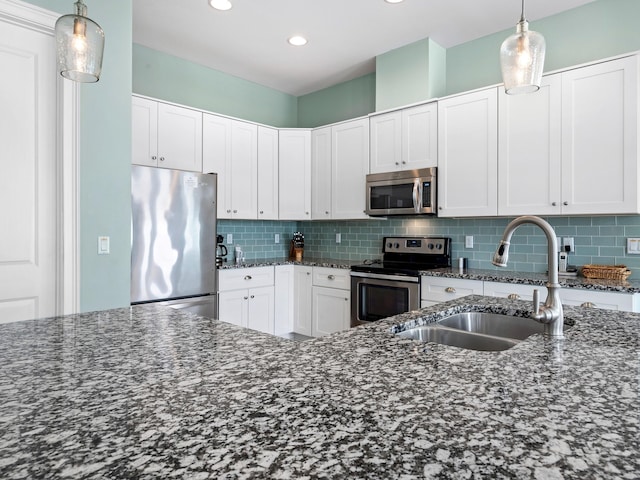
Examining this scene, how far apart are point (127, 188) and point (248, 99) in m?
2.55

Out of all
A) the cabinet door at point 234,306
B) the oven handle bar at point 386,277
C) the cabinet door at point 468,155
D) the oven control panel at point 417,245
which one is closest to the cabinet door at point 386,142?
the cabinet door at point 468,155

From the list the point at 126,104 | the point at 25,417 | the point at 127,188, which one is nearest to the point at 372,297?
the point at 127,188

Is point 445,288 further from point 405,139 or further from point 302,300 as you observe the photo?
point 302,300

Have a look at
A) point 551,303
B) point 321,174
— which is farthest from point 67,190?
point 321,174

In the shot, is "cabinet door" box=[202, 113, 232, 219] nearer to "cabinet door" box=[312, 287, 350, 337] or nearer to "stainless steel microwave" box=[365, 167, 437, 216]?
"cabinet door" box=[312, 287, 350, 337]

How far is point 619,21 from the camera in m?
2.93

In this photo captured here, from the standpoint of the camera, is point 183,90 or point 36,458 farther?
point 183,90

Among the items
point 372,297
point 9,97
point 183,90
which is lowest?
point 372,297

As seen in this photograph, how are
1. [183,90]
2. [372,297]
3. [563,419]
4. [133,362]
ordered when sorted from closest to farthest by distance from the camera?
[563,419], [133,362], [372,297], [183,90]

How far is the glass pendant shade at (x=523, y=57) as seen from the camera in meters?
1.50

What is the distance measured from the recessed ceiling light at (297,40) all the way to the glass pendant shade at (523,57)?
2.43 meters

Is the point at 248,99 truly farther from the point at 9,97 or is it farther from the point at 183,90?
the point at 9,97

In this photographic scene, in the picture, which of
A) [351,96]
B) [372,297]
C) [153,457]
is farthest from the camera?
[351,96]

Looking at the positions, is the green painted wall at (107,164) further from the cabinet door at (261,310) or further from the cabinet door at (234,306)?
the cabinet door at (261,310)
